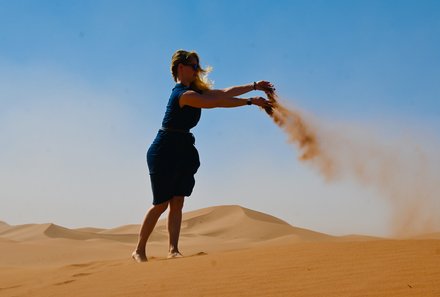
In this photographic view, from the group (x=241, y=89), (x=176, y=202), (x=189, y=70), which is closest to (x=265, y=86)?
(x=241, y=89)

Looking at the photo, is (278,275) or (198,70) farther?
(198,70)

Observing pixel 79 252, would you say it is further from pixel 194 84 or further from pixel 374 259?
pixel 374 259

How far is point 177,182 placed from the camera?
4.49m

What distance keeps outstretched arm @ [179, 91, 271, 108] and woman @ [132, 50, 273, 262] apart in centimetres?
2

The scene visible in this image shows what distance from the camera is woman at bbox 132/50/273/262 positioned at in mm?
4457

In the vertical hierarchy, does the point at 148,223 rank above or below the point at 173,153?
below

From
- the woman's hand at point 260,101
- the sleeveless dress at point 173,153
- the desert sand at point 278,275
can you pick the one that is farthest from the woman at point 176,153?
the desert sand at point 278,275

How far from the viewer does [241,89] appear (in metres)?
4.32

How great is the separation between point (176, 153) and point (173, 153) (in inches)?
1.0

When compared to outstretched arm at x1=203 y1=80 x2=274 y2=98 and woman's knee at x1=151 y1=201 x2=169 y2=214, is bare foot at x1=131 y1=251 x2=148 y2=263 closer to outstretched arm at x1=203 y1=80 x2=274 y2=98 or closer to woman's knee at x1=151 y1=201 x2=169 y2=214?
woman's knee at x1=151 y1=201 x2=169 y2=214

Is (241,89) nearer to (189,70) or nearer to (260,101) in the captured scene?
(260,101)

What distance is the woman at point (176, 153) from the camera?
14.6ft

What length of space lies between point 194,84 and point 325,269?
2044 mm

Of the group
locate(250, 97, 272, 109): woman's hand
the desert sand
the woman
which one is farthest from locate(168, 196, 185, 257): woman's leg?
locate(250, 97, 272, 109): woman's hand
